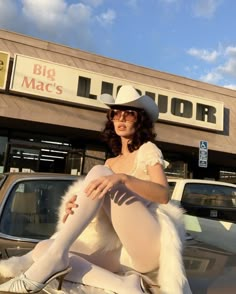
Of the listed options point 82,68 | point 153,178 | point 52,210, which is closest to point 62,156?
point 82,68

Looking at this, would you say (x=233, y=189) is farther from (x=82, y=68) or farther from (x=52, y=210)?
(x=82, y=68)

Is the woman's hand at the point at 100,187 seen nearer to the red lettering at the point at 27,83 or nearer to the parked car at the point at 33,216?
the parked car at the point at 33,216

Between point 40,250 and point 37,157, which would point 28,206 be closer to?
point 40,250

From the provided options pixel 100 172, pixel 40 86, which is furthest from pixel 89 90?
pixel 100 172

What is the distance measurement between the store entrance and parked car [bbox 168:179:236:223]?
7753mm

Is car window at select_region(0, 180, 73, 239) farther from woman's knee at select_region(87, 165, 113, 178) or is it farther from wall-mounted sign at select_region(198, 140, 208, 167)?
wall-mounted sign at select_region(198, 140, 208, 167)

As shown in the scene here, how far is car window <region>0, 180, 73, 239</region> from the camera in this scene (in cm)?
282

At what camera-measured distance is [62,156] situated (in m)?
13.9

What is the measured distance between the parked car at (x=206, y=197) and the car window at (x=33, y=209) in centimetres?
297

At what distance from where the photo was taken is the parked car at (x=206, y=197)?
5925 millimetres

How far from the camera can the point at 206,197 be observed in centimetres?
621

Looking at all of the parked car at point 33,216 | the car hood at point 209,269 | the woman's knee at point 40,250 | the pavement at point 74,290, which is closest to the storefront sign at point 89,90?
the parked car at point 33,216

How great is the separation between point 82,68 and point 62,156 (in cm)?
295

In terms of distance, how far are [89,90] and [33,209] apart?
9940mm
